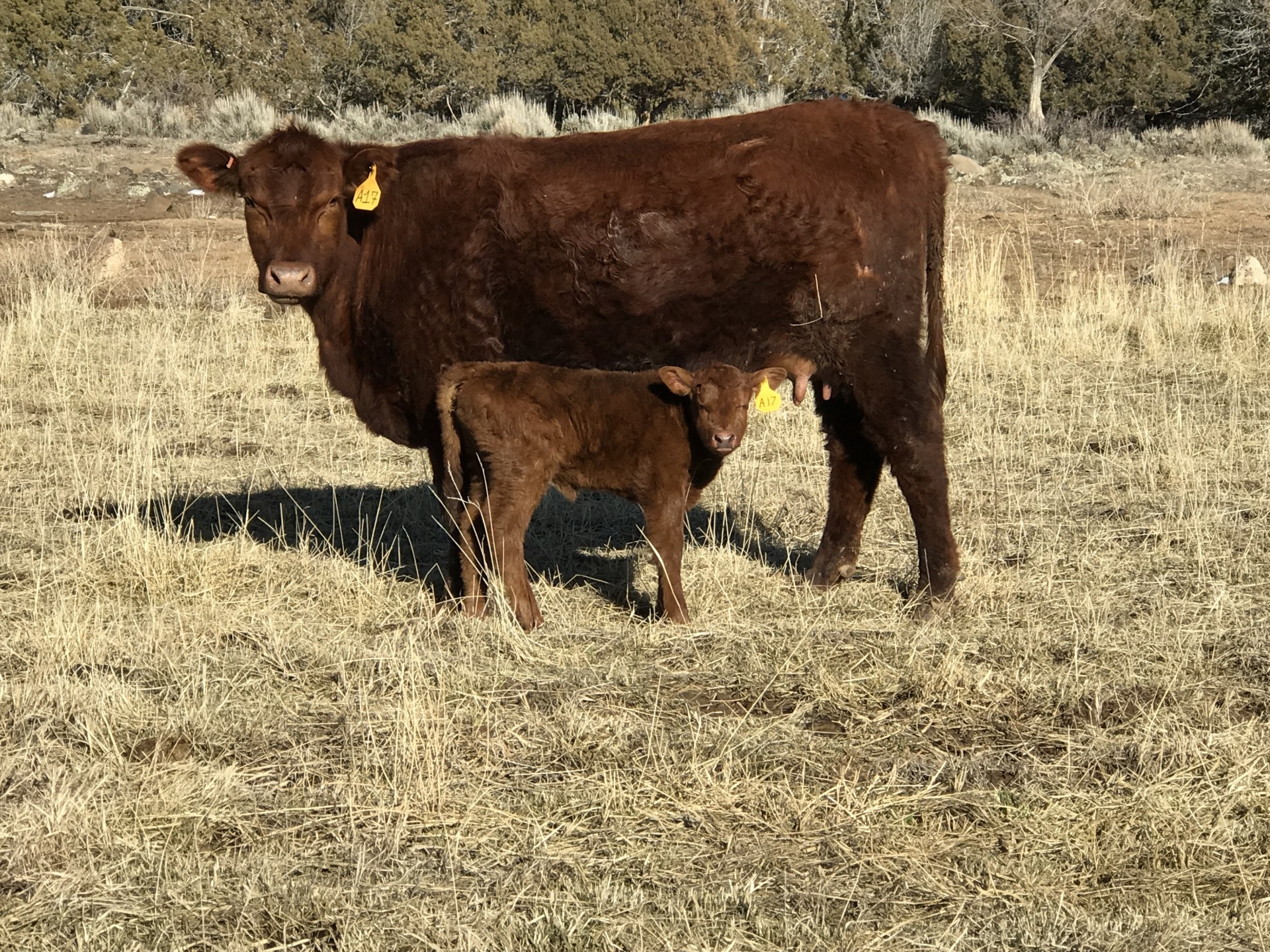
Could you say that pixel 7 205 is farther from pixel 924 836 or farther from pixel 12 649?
pixel 924 836

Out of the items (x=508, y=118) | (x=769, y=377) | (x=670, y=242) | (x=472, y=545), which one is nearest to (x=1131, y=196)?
(x=508, y=118)

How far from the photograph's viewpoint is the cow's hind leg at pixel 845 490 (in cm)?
677

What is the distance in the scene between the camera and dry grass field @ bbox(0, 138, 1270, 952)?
154 inches

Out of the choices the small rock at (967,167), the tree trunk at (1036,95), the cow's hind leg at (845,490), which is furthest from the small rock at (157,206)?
the tree trunk at (1036,95)

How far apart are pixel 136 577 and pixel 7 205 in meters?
14.6

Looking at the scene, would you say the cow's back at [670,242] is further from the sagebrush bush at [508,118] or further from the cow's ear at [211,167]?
the sagebrush bush at [508,118]

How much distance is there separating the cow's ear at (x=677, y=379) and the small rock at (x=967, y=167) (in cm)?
1699

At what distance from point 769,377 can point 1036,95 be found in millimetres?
27220

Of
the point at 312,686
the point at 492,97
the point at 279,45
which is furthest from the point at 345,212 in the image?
the point at 279,45

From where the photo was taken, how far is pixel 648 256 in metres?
6.18

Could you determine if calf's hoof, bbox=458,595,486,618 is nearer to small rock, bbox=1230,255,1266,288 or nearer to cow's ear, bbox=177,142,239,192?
cow's ear, bbox=177,142,239,192

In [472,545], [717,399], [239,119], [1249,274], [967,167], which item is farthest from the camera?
[239,119]

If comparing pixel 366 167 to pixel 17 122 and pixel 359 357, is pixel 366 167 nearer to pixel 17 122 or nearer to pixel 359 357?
pixel 359 357

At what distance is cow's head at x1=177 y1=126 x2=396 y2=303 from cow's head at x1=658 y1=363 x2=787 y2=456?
1.63 m
